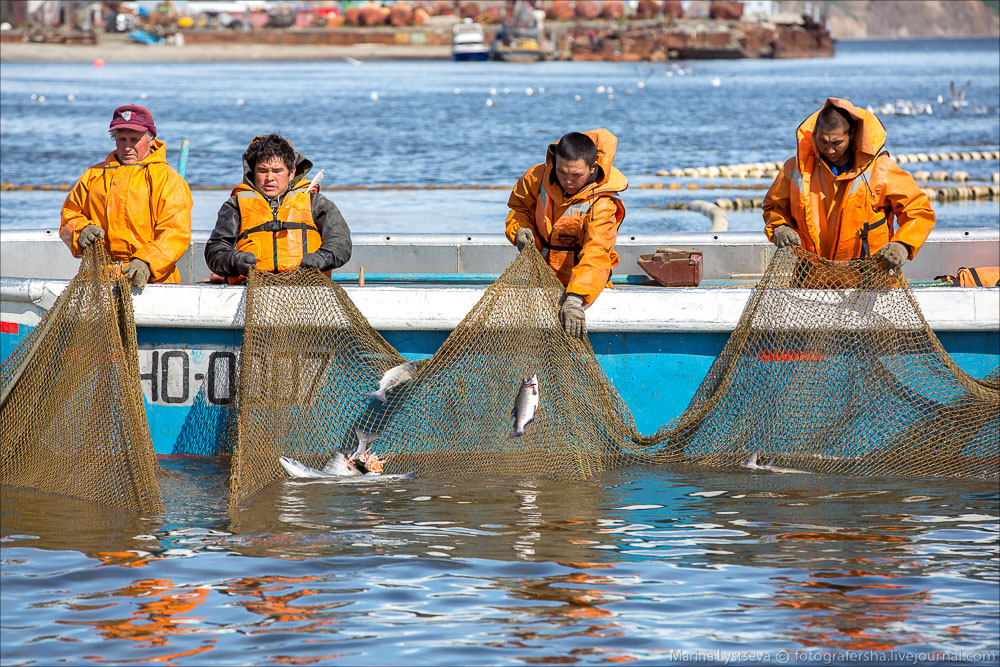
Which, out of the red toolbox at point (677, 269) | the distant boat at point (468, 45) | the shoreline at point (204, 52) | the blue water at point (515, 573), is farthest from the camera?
the distant boat at point (468, 45)

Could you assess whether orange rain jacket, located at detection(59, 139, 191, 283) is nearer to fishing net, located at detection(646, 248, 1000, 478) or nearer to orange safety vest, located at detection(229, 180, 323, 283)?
orange safety vest, located at detection(229, 180, 323, 283)

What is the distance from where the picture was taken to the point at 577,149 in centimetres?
610

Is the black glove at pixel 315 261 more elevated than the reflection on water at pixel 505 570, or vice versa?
the black glove at pixel 315 261

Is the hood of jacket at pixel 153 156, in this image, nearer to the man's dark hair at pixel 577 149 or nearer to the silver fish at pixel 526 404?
the man's dark hair at pixel 577 149

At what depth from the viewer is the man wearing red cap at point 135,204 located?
6.40 m

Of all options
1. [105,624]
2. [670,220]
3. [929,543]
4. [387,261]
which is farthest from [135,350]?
[670,220]

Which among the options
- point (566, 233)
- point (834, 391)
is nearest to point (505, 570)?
point (566, 233)

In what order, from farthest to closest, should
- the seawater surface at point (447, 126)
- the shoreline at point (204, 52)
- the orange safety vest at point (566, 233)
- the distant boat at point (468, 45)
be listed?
the distant boat at point (468, 45) → the shoreline at point (204, 52) → the seawater surface at point (447, 126) → the orange safety vest at point (566, 233)

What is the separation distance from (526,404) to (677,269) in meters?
1.64

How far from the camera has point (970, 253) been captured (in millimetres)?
8539

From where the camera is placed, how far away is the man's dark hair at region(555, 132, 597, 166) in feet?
20.0

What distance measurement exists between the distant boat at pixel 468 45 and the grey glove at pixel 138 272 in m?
103

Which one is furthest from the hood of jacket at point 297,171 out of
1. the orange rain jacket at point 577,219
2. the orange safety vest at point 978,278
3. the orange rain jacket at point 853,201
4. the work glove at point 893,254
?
the orange safety vest at point 978,278

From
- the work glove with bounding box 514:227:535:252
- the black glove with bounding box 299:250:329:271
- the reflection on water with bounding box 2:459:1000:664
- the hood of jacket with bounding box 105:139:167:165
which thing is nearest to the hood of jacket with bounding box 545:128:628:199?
the work glove with bounding box 514:227:535:252
